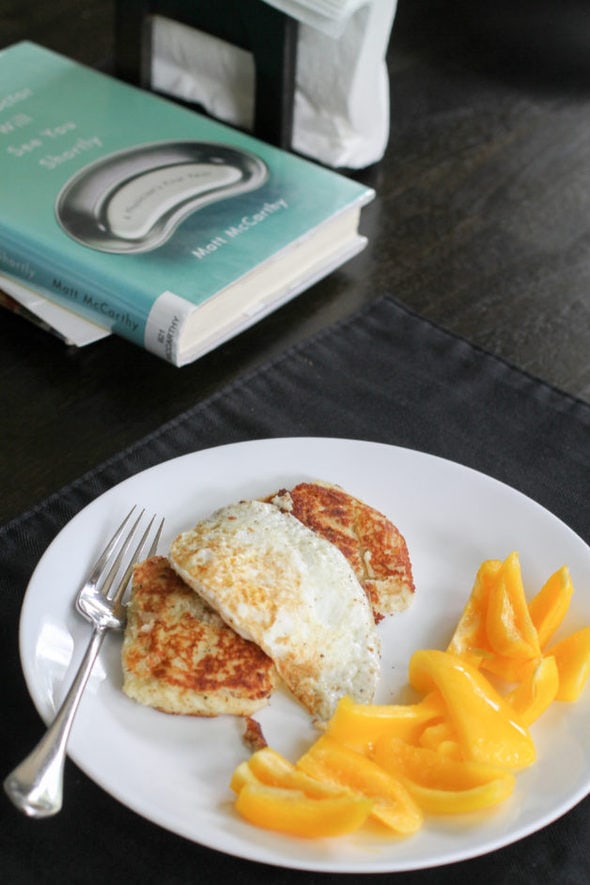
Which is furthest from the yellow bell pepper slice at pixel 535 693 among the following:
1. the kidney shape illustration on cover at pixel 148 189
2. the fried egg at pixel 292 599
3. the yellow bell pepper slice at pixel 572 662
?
the kidney shape illustration on cover at pixel 148 189

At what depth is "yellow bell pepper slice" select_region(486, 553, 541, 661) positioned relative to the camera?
0.97m

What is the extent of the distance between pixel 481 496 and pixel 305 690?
34cm

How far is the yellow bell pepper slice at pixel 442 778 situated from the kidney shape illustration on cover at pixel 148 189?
0.80m

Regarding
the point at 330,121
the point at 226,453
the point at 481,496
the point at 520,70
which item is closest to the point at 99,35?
the point at 330,121

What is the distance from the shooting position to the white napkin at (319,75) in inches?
64.6

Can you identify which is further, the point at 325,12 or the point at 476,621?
the point at 325,12

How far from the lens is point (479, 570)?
3.52ft

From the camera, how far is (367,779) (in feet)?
2.76

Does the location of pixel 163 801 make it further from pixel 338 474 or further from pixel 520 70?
pixel 520 70

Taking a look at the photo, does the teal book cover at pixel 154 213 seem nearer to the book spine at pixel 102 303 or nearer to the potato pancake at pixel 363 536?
the book spine at pixel 102 303

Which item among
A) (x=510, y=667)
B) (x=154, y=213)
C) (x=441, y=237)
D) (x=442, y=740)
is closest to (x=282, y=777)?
(x=442, y=740)

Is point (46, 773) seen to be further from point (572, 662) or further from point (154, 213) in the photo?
point (154, 213)

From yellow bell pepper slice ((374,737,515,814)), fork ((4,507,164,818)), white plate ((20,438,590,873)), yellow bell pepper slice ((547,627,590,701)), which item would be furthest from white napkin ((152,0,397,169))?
yellow bell pepper slice ((374,737,515,814))

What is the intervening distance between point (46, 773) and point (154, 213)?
0.88m
